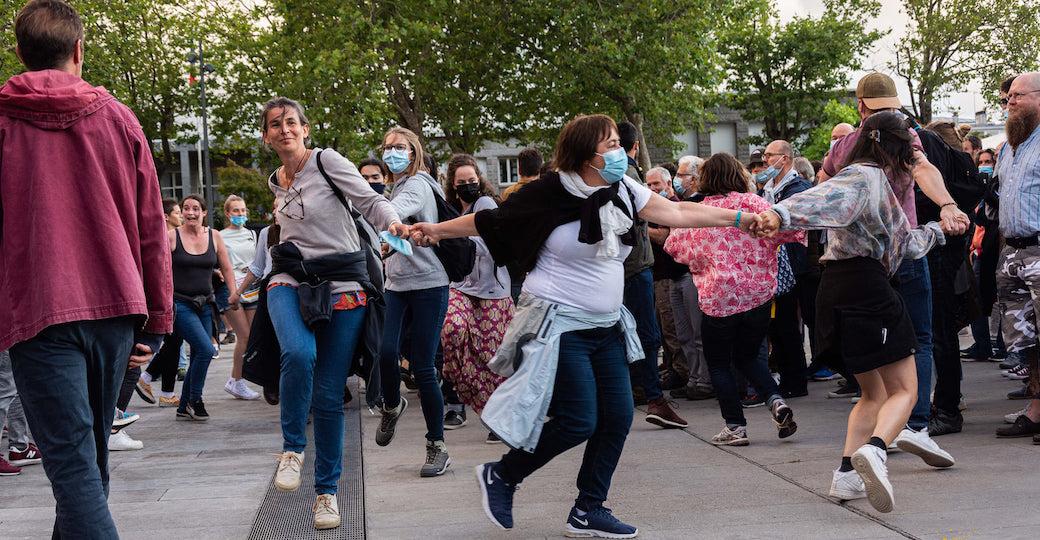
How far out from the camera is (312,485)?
661cm

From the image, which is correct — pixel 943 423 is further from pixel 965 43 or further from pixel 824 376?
pixel 965 43

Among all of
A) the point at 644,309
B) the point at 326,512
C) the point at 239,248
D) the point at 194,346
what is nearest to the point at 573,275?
the point at 326,512

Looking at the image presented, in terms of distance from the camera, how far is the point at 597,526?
5.07 metres

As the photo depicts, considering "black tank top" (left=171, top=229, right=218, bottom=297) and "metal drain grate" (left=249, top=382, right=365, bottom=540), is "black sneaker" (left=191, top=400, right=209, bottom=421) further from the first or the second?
"metal drain grate" (left=249, top=382, right=365, bottom=540)

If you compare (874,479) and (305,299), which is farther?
(305,299)

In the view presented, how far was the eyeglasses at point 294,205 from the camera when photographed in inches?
223

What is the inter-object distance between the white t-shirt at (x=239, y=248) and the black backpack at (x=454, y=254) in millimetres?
5844

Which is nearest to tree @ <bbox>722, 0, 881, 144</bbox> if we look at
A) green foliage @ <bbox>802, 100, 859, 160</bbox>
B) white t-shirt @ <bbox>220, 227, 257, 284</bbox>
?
green foliage @ <bbox>802, 100, 859, 160</bbox>

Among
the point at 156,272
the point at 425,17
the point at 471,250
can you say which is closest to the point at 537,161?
the point at 471,250

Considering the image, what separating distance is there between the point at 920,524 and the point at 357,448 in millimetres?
4125

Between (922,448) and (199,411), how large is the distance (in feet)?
20.7

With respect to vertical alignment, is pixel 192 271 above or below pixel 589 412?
above

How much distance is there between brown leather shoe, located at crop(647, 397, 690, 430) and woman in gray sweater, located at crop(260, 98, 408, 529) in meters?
3.11

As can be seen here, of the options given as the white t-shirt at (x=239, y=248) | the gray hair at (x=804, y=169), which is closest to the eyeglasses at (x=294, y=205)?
→ the gray hair at (x=804, y=169)
